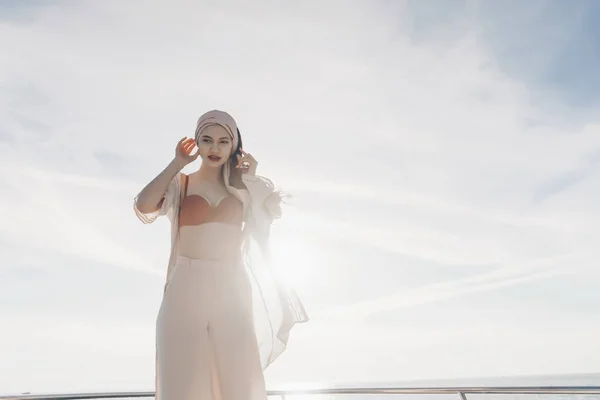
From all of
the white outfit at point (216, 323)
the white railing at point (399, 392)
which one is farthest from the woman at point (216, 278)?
the white railing at point (399, 392)

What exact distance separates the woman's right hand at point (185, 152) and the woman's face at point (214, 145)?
6 centimetres

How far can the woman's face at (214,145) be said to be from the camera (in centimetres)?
219

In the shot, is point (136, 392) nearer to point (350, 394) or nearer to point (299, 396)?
point (299, 396)

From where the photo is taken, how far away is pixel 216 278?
196 centimetres

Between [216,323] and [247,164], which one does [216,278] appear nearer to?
[216,323]

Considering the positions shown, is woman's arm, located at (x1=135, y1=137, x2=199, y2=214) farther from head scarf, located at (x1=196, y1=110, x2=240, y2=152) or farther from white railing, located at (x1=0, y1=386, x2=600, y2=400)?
white railing, located at (x1=0, y1=386, x2=600, y2=400)

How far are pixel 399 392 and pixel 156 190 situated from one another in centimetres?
237

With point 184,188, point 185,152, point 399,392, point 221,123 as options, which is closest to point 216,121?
point 221,123

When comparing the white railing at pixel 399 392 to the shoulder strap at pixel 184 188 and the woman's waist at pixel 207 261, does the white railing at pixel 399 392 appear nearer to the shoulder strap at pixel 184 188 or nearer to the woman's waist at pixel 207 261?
the woman's waist at pixel 207 261

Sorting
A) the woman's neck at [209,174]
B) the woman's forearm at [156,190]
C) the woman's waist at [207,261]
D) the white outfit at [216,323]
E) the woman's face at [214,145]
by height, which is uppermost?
the woman's face at [214,145]

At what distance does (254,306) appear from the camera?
2178mm

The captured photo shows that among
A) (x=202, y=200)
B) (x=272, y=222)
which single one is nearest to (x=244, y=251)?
(x=272, y=222)

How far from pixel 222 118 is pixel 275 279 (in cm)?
79

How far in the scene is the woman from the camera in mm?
1813
